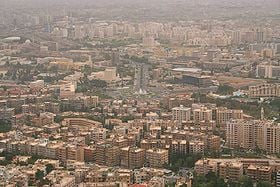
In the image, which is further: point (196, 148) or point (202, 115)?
point (202, 115)

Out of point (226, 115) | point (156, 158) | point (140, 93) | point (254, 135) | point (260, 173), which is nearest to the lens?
point (260, 173)

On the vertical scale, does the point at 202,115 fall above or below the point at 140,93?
above

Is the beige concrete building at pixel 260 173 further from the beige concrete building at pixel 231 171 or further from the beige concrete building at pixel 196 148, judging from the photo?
the beige concrete building at pixel 196 148

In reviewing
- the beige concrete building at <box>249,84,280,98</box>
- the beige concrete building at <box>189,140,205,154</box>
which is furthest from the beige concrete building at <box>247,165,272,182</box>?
the beige concrete building at <box>249,84,280,98</box>

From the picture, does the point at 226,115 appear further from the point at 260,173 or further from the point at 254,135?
the point at 260,173

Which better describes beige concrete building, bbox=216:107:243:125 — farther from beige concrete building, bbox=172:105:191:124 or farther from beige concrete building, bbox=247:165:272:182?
beige concrete building, bbox=247:165:272:182

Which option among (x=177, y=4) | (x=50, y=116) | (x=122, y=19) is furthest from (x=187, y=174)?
(x=177, y=4)

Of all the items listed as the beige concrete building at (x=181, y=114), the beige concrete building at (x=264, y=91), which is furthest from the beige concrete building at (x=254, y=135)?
the beige concrete building at (x=264, y=91)

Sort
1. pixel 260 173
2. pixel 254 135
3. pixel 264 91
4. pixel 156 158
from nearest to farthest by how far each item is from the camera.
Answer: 1. pixel 260 173
2. pixel 156 158
3. pixel 254 135
4. pixel 264 91

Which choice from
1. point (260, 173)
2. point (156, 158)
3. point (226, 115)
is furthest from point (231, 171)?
point (226, 115)

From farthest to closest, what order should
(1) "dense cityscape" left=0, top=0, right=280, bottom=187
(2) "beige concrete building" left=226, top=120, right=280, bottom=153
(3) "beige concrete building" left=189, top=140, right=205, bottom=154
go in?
(2) "beige concrete building" left=226, top=120, right=280, bottom=153 < (3) "beige concrete building" left=189, top=140, right=205, bottom=154 < (1) "dense cityscape" left=0, top=0, right=280, bottom=187
